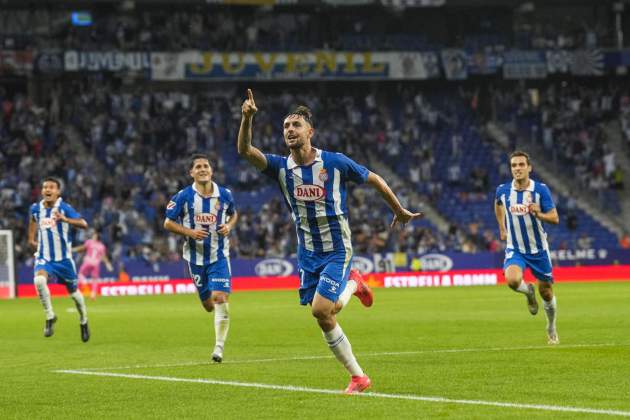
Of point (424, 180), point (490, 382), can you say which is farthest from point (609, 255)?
point (490, 382)

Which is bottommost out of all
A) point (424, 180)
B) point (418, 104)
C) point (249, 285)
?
point (249, 285)

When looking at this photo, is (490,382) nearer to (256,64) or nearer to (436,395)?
(436,395)

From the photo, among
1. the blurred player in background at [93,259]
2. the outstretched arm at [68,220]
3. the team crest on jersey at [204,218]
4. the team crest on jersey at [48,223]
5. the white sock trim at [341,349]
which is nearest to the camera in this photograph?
the white sock trim at [341,349]

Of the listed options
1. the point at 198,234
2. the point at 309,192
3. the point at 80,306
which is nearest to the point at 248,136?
the point at 309,192

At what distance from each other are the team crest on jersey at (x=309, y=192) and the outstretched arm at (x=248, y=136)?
405 millimetres

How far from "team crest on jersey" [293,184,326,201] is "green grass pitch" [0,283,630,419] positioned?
1.86 m

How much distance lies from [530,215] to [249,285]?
2866 cm

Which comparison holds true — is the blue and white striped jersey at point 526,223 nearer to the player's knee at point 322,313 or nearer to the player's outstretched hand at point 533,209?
the player's outstretched hand at point 533,209

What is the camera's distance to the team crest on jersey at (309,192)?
1233cm

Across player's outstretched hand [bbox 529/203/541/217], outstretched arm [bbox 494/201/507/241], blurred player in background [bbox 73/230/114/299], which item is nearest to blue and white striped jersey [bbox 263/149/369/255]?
player's outstretched hand [bbox 529/203/541/217]

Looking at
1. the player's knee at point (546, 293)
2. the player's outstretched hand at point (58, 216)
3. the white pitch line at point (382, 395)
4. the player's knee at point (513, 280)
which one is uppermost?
the player's outstretched hand at point (58, 216)

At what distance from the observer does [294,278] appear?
154ft

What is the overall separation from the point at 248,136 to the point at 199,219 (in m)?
5.80

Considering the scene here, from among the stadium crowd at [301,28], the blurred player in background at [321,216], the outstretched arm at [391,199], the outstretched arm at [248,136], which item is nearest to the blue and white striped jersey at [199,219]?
the blurred player in background at [321,216]
